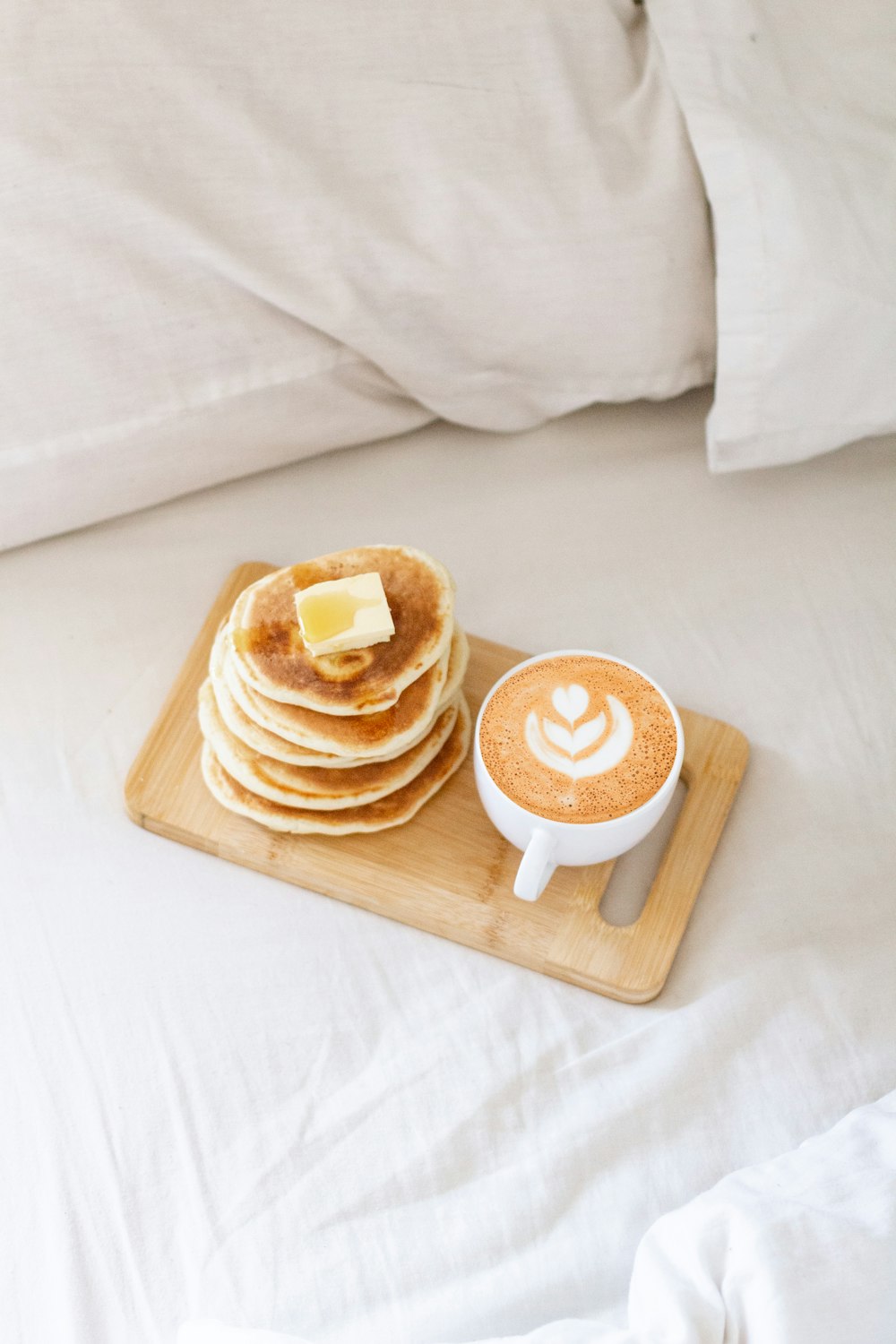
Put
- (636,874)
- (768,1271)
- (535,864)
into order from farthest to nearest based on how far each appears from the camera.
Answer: (636,874), (535,864), (768,1271)

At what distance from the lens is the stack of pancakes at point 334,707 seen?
0.74 meters

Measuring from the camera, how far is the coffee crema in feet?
2.37

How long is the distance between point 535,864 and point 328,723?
16 cm

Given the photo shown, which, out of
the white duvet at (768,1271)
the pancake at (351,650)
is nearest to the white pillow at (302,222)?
the pancake at (351,650)

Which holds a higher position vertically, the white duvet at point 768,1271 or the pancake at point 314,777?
the pancake at point 314,777

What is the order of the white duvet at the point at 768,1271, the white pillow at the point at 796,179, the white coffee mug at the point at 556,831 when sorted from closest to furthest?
the white duvet at the point at 768,1271 < the white coffee mug at the point at 556,831 < the white pillow at the point at 796,179

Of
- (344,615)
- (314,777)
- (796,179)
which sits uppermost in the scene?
(796,179)

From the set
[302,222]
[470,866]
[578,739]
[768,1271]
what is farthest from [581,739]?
[302,222]

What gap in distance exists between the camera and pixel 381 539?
0.96m

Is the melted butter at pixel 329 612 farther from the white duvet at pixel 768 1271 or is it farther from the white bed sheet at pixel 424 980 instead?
the white duvet at pixel 768 1271

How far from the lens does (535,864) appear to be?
2.33ft

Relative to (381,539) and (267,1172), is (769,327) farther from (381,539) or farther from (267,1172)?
(267,1172)

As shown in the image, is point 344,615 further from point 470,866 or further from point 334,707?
point 470,866

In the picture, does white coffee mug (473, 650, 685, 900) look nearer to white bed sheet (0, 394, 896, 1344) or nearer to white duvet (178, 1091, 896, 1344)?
white bed sheet (0, 394, 896, 1344)
